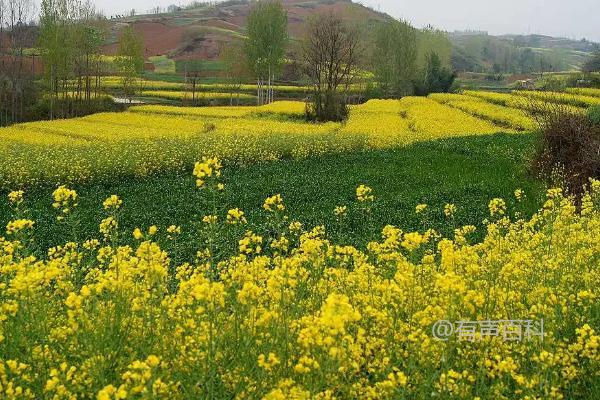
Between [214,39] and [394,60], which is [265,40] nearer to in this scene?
[394,60]

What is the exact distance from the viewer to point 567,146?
14.7m

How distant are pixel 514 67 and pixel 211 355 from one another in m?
149

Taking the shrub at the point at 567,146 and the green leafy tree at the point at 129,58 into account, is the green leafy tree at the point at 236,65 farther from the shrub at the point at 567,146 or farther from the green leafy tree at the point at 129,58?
the shrub at the point at 567,146

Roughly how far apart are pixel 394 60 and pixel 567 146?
46.9m

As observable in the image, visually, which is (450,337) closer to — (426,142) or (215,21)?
(426,142)

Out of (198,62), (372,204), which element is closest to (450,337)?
(372,204)

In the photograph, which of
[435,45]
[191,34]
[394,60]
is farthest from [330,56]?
[191,34]

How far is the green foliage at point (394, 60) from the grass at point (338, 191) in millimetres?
39078

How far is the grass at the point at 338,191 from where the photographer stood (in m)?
11.5

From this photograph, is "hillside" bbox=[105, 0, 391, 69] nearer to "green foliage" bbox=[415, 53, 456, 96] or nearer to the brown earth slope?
the brown earth slope

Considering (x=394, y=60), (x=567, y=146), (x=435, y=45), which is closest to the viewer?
(x=567, y=146)

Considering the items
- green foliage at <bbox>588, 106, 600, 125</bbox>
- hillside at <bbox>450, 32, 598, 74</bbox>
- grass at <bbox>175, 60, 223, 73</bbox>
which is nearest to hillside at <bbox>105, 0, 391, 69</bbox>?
grass at <bbox>175, 60, 223, 73</bbox>

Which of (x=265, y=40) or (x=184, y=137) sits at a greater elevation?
(x=265, y=40)

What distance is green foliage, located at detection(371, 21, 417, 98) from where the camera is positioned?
190 ft
